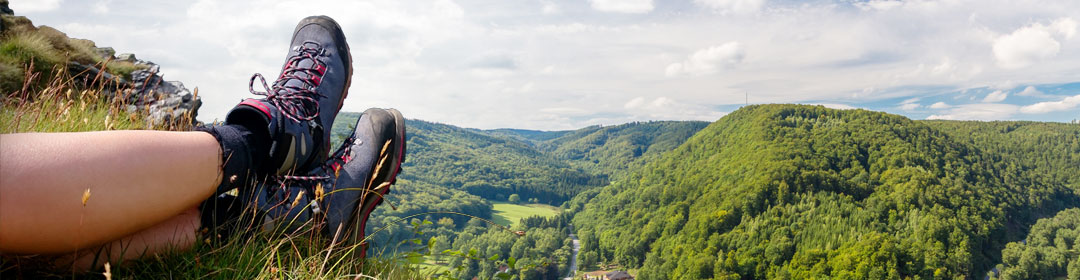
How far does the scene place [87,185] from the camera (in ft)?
3.33

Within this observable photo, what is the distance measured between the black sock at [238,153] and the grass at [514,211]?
106127mm

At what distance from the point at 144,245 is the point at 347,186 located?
841 millimetres

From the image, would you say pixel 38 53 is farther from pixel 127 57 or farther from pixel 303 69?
pixel 303 69

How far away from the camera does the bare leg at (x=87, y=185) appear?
36.1 inches

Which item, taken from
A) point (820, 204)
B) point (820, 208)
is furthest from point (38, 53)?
point (820, 204)

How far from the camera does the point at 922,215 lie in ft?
258

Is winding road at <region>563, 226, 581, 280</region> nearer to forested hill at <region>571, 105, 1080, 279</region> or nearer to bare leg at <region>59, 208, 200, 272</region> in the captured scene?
forested hill at <region>571, 105, 1080, 279</region>

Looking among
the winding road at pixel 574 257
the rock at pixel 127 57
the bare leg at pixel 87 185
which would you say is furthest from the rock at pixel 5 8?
the winding road at pixel 574 257

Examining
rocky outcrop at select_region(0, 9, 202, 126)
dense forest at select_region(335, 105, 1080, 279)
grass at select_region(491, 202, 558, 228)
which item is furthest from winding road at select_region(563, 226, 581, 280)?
rocky outcrop at select_region(0, 9, 202, 126)

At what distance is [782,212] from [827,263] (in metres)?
18.2

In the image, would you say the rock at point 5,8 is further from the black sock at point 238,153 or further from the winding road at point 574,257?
the winding road at point 574,257

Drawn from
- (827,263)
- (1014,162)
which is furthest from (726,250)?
(1014,162)

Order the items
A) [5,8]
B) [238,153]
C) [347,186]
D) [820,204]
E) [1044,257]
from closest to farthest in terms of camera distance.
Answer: [238,153], [347,186], [5,8], [1044,257], [820,204]

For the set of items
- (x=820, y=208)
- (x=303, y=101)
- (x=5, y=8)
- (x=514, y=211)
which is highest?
(x=5, y=8)
